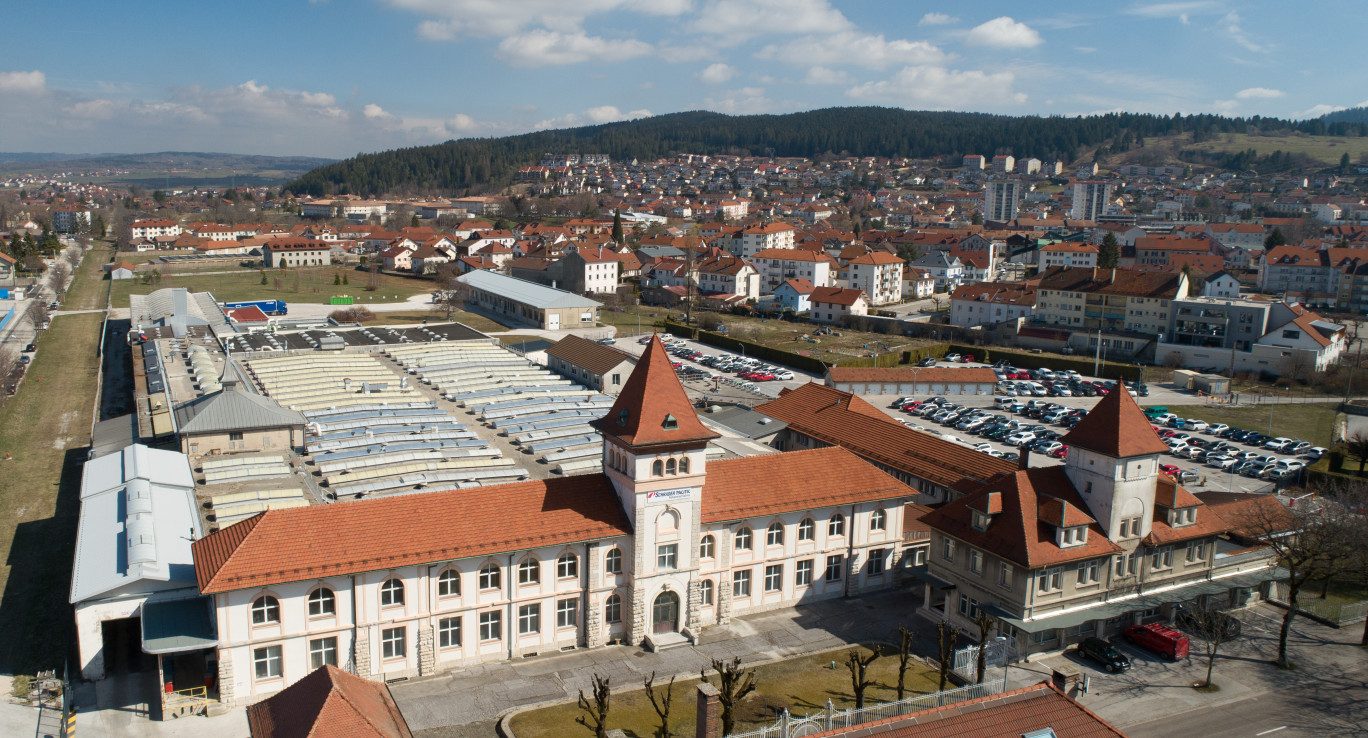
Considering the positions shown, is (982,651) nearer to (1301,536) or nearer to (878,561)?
(878,561)

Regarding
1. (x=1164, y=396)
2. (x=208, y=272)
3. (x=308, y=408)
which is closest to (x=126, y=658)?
(x=308, y=408)

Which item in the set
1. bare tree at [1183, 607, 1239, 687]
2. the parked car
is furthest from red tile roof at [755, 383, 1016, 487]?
bare tree at [1183, 607, 1239, 687]

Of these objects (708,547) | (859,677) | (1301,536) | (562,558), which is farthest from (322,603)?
(1301,536)

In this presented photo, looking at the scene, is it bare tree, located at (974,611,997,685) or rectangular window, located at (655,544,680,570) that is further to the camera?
rectangular window, located at (655,544,680,570)

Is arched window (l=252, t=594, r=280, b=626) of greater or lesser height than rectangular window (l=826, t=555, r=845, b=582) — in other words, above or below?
above

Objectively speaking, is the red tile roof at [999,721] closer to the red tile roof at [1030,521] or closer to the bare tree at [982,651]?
the bare tree at [982,651]

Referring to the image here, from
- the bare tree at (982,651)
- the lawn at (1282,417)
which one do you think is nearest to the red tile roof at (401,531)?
the bare tree at (982,651)

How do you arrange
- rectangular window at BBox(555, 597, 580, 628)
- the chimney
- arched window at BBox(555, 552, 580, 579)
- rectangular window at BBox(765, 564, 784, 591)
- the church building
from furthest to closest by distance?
rectangular window at BBox(765, 564, 784, 591)
rectangular window at BBox(555, 597, 580, 628)
arched window at BBox(555, 552, 580, 579)
the church building
the chimney

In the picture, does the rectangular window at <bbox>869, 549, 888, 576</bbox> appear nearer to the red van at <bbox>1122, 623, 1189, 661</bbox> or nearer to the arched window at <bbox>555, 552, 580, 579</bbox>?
the red van at <bbox>1122, 623, 1189, 661</bbox>
